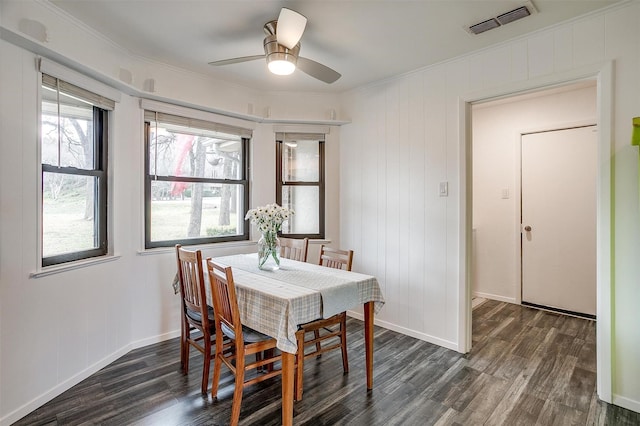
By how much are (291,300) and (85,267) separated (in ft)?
5.56

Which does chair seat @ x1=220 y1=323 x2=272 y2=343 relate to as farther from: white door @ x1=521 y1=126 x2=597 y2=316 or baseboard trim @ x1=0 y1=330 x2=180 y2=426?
white door @ x1=521 y1=126 x2=597 y2=316

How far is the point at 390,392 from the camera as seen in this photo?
2287 mm

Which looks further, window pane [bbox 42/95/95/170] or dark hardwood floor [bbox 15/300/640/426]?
window pane [bbox 42/95/95/170]

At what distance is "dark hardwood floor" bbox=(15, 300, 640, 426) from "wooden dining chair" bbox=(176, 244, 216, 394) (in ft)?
0.64

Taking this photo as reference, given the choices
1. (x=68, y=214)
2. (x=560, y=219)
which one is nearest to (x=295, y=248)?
(x=68, y=214)

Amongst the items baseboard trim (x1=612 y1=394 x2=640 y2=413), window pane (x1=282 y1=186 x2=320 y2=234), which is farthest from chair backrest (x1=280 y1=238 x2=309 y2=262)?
baseboard trim (x1=612 y1=394 x2=640 y2=413)

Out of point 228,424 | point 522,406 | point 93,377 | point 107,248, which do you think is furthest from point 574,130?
point 93,377

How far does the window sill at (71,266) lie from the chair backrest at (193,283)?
0.65m

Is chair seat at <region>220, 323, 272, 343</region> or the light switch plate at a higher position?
the light switch plate

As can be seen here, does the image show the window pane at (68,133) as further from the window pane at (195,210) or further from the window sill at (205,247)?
the window sill at (205,247)

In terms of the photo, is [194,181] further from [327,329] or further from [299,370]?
[299,370]

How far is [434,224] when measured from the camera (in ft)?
10.1

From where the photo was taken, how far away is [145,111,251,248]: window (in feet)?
10.3

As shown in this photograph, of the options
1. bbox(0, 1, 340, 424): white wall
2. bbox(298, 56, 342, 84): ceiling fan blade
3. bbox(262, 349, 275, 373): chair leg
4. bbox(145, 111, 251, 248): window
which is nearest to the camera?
bbox(0, 1, 340, 424): white wall
